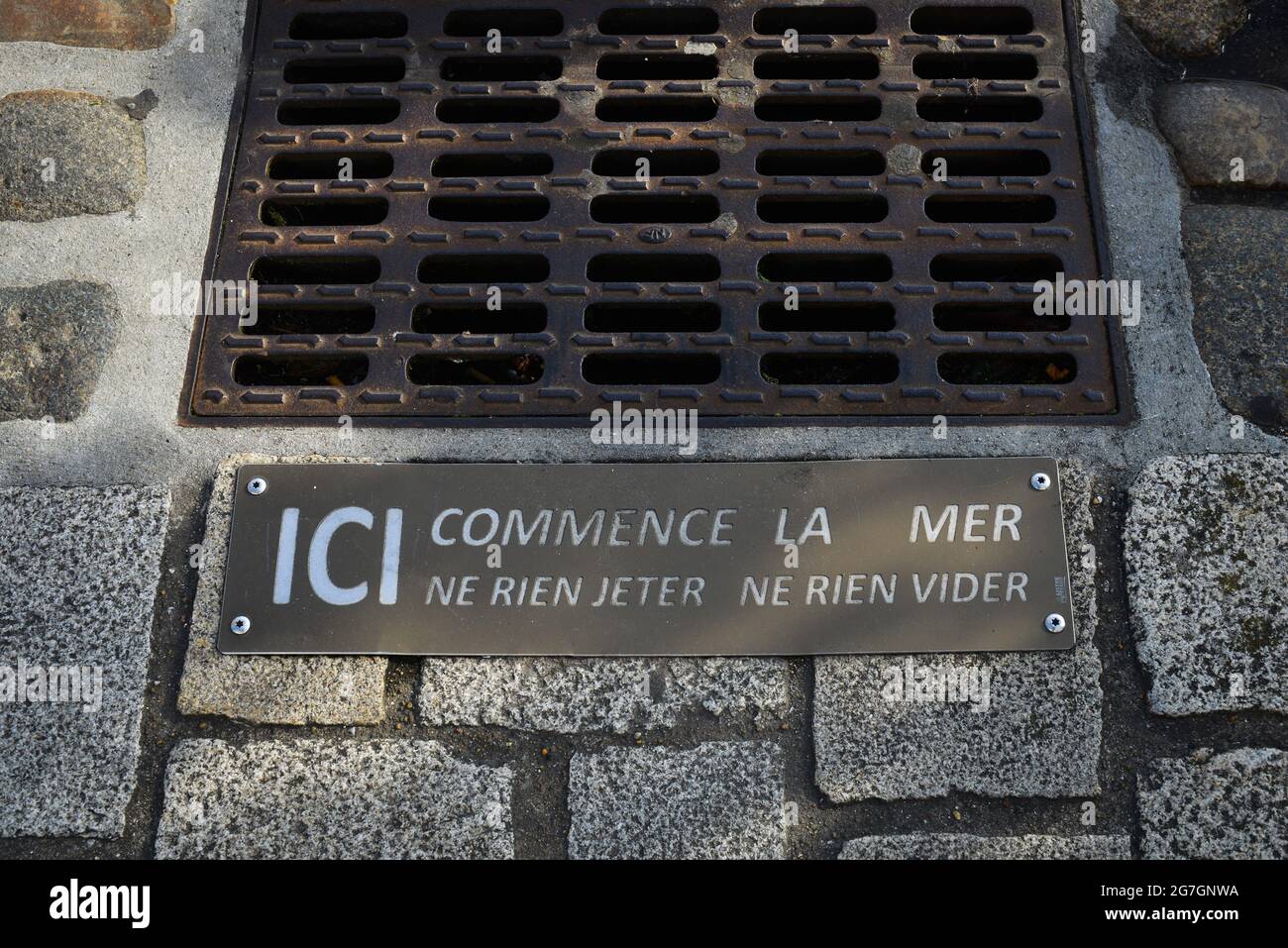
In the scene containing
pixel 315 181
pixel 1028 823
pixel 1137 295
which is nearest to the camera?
pixel 1028 823

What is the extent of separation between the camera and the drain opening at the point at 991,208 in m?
2.36

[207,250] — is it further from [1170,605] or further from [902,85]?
[1170,605]

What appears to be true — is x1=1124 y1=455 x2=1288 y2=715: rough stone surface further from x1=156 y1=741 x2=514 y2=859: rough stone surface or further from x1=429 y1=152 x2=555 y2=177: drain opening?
x1=429 y1=152 x2=555 y2=177: drain opening

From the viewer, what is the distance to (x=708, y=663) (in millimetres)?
1981

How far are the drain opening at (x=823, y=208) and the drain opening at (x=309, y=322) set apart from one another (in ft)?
3.00

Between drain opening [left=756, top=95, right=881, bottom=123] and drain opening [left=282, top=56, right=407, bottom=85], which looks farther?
drain opening [left=282, top=56, right=407, bottom=85]

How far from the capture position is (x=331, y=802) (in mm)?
1923

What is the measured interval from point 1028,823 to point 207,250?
2047 mm

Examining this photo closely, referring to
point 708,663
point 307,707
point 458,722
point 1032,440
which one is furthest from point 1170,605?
point 307,707

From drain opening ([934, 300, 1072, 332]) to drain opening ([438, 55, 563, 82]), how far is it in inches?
43.6

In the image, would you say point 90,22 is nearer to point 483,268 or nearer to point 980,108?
point 483,268

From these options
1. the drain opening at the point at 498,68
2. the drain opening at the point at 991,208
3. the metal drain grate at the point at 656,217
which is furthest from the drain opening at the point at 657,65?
the drain opening at the point at 991,208

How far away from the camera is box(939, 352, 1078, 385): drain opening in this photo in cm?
226

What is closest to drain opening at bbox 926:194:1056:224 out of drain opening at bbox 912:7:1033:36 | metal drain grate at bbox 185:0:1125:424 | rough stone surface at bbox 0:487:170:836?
metal drain grate at bbox 185:0:1125:424
